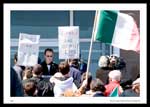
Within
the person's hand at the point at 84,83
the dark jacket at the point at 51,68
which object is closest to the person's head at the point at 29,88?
the dark jacket at the point at 51,68

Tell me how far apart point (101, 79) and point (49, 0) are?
1114 mm

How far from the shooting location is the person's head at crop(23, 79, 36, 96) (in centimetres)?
481

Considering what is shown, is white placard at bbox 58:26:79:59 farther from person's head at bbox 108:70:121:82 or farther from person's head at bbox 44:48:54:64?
person's head at bbox 108:70:121:82

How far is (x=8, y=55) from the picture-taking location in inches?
190

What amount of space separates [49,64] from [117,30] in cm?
90

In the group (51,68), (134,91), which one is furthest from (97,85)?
(51,68)

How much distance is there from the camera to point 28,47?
15.8 feet

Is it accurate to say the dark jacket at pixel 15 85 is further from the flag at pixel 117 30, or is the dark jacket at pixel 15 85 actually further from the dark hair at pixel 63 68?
the flag at pixel 117 30

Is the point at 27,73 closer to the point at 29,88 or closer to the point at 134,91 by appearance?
the point at 29,88

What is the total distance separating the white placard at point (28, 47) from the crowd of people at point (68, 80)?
75 millimetres

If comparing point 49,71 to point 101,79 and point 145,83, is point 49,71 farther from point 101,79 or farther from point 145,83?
point 145,83

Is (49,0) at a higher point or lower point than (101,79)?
higher

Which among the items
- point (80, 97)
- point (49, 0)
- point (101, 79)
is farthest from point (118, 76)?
point (49, 0)

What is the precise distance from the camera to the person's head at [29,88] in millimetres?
4809
